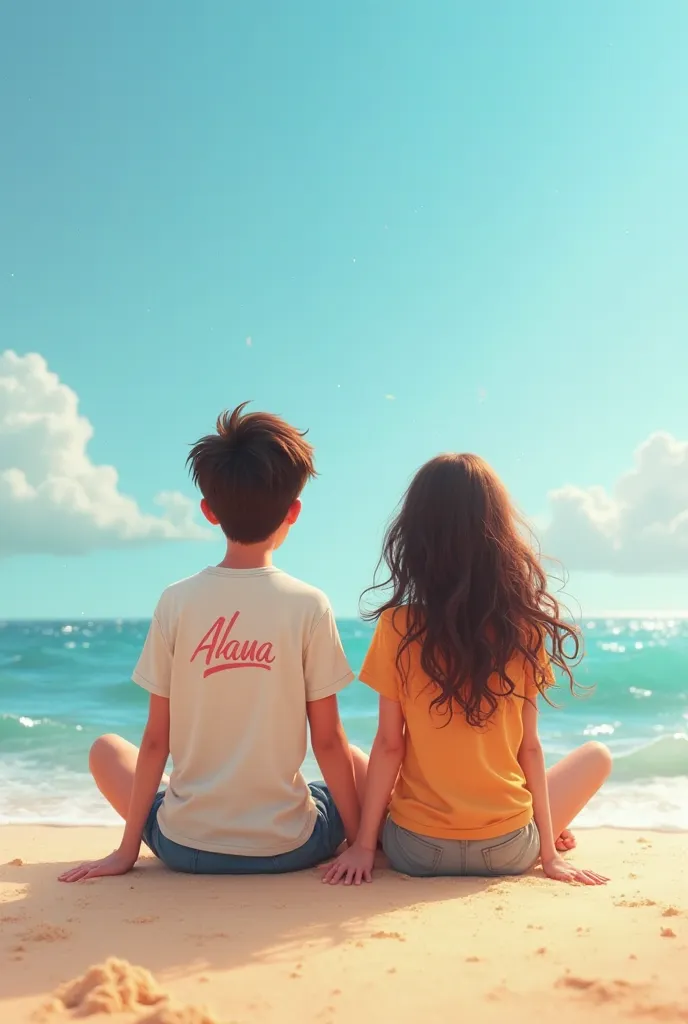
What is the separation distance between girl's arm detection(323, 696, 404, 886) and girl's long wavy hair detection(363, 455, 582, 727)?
5.9 inches

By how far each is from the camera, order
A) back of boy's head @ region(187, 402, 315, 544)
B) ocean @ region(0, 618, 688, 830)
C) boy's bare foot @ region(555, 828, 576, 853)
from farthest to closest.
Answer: ocean @ region(0, 618, 688, 830) → boy's bare foot @ region(555, 828, 576, 853) → back of boy's head @ region(187, 402, 315, 544)

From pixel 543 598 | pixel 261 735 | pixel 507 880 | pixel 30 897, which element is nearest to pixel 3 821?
pixel 30 897

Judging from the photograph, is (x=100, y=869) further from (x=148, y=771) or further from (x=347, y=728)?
→ (x=347, y=728)

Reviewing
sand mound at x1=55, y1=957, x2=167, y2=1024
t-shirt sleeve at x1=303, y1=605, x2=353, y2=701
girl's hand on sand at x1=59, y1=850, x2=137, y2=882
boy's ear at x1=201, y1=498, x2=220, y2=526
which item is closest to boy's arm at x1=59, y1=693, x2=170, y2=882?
girl's hand on sand at x1=59, y1=850, x2=137, y2=882

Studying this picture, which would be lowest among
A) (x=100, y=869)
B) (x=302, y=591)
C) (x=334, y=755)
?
(x=100, y=869)

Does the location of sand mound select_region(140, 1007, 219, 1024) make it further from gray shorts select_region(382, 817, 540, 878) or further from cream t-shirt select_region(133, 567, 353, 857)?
gray shorts select_region(382, 817, 540, 878)

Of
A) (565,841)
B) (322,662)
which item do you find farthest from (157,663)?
(565,841)

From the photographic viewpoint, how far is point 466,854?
304 cm

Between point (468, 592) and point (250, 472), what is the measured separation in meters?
0.83

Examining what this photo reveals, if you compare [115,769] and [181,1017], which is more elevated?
Result: [115,769]

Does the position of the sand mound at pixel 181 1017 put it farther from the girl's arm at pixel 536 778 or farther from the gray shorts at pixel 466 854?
the girl's arm at pixel 536 778

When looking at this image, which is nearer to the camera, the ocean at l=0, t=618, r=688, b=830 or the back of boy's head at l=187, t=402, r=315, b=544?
the back of boy's head at l=187, t=402, r=315, b=544

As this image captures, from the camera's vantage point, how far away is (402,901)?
2730mm

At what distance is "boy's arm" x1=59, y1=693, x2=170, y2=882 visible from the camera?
3.08 metres
